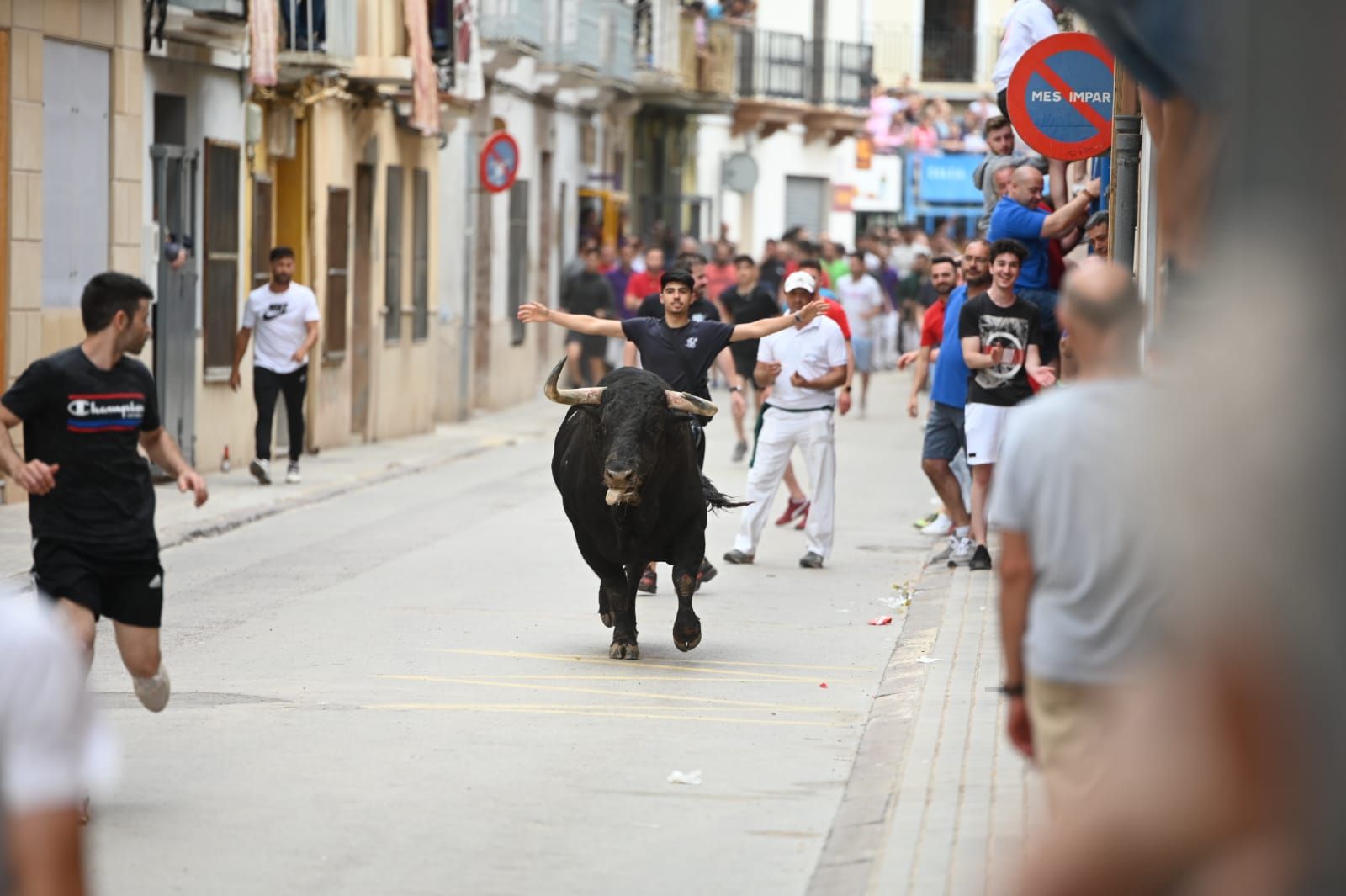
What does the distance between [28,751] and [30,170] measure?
48.9 feet

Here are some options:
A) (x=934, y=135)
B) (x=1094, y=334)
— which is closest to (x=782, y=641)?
(x=1094, y=334)

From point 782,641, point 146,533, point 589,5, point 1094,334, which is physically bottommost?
point 782,641

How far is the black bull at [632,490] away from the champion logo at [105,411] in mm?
3302

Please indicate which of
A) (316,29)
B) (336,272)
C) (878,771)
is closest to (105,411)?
(878,771)

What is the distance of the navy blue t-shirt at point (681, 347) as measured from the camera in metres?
13.0

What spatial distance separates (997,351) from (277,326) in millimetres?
8319

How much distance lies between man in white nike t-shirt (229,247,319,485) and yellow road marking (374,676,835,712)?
32.6 feet

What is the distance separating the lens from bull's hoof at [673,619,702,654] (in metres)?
11.2

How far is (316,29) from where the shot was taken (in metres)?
22.7

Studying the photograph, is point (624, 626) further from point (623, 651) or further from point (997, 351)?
point (997, 351)

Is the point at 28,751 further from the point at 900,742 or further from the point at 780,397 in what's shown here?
the point at 780,397

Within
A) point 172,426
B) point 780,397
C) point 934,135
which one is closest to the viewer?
point 780,397

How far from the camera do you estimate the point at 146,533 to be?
7.95m

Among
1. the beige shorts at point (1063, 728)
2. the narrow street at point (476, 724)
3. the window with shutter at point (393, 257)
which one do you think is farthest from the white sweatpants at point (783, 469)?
the window with shutter at point (393, 257)
